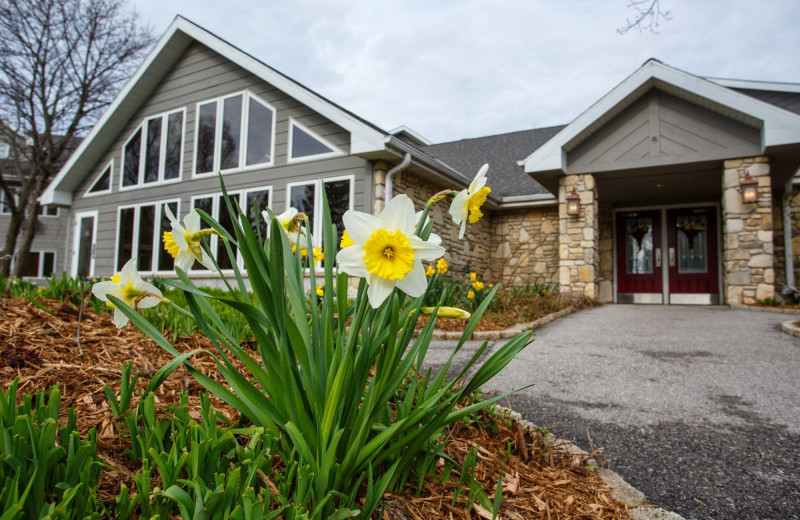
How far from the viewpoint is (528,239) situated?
1047 cm

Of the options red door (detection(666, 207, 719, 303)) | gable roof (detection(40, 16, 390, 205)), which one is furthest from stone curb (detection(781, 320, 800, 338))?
red door (detection(666, 207, 719, 303))

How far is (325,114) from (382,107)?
130 feet

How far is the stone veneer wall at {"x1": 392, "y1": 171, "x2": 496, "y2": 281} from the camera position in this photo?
27.9 feet

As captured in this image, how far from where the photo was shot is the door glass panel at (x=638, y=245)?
36.8 feet

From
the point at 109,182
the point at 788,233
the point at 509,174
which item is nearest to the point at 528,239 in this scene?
the point at 509,174

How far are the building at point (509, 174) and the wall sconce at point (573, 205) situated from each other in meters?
0.03

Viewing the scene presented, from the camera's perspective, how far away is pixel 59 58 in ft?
47.6

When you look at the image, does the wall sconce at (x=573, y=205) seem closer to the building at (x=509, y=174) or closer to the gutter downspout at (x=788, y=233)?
the building at (x=509, y=174)

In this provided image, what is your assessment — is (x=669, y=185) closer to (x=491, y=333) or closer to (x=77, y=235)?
(x=491, y=333)

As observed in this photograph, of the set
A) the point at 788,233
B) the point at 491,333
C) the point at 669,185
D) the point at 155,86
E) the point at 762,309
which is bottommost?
the point at 491,333

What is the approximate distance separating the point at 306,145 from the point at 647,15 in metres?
5.85

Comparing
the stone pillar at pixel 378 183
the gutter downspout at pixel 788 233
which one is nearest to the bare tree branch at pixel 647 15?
the stone pillar at pixel 378 183

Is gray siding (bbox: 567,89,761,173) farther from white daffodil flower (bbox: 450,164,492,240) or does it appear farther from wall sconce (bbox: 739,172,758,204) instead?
white daffodil flower (bbox: 450,164,492,240)

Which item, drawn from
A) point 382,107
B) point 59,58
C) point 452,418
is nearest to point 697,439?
point 452,418
